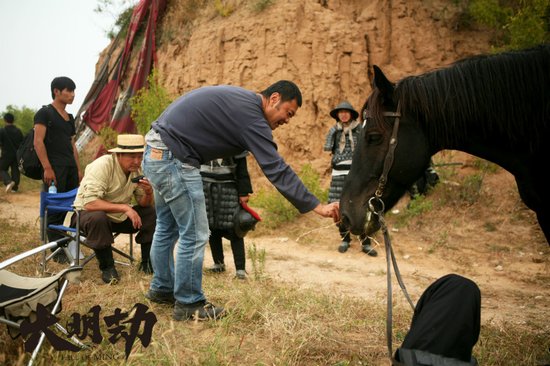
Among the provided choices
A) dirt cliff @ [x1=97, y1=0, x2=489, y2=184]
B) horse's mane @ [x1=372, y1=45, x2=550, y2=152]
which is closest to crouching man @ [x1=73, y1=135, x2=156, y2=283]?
horse's mane @ [x1=372, y1=45, x2=550, y2=152]

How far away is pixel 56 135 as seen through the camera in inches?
223

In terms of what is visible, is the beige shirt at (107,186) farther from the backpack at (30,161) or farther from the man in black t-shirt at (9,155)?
the man in black t-shirt at (9,155)

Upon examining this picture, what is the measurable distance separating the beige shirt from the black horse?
2928mm

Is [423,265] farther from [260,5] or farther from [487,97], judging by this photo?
[260,5]

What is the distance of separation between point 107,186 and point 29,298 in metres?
2.20

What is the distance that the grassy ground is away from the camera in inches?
108

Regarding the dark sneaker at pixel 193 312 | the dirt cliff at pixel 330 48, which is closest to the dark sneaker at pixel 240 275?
the dark sneaker at pixel 193 312

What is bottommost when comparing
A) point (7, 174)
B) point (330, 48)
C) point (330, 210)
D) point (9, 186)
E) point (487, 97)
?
point (9, 186)

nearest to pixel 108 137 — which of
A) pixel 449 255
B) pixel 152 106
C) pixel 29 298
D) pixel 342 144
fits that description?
pixel 152 106

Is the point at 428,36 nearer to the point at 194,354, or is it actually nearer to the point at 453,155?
the point at 453,155

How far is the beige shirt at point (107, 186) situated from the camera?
466cm

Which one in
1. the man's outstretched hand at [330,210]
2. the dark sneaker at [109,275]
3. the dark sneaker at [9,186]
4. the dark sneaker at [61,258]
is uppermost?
the man's outstretched hand at [330,210]

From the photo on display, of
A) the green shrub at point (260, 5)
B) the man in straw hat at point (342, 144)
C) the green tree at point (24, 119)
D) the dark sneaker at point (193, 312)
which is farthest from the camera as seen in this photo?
the green tree at point (24, 119)

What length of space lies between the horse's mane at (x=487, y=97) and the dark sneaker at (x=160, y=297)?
2.42 meters
